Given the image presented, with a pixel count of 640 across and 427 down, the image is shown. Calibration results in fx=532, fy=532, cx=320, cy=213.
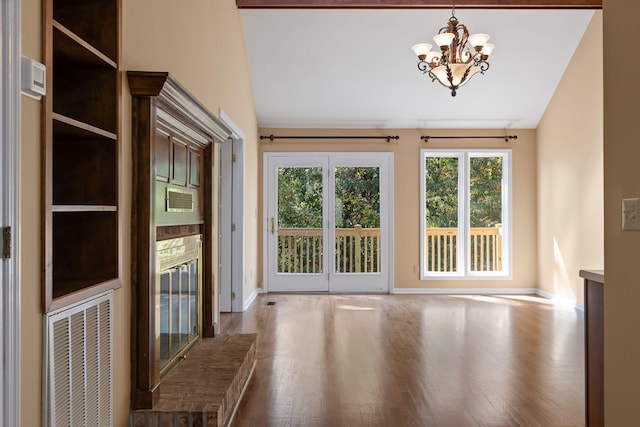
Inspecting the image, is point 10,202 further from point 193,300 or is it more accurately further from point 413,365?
point 413,365

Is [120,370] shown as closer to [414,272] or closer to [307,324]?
[307,324]

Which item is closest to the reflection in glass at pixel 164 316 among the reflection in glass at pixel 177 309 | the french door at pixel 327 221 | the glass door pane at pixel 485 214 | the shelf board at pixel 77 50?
the reflection in glass at pixel 177 309

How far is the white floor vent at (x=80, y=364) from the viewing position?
1.75m

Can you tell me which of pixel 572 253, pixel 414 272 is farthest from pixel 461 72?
pixel 414 272

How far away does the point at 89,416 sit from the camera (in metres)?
2.03

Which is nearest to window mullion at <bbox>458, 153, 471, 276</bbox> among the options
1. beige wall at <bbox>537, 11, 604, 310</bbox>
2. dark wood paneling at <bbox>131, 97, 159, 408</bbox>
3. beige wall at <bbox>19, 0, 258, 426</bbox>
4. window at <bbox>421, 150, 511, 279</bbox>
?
window at <bbox>421, 150, 511, 279</bbox>

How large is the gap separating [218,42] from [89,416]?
3417 mm

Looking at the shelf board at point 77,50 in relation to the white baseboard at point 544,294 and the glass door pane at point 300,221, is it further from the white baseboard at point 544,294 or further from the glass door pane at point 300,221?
the white baseboard at point 544,294

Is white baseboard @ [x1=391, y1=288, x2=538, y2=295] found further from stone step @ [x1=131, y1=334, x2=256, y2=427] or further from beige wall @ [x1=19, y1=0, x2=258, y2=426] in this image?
stone step @ [x1=131, y1=334, x2=256, y2=427]

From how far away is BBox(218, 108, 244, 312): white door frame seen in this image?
599cm

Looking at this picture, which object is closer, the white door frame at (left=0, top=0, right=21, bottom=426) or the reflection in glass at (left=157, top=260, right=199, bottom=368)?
the white door frame at (left=0, top=0, right=21, bottom=426)

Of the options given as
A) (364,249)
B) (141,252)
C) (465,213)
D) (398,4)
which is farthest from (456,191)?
(141,252)
